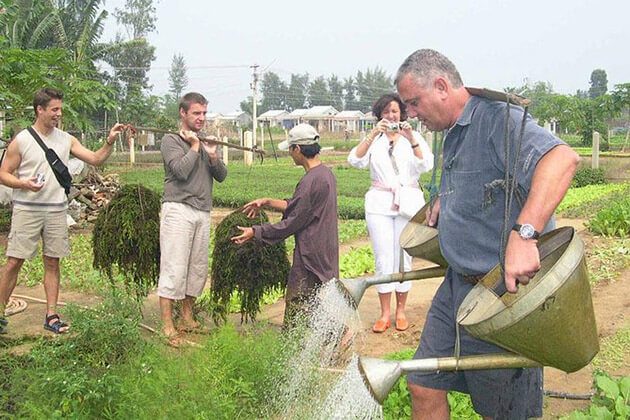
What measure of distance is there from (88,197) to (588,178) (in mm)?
14645

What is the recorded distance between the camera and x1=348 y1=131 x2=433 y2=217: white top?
5.73 meters

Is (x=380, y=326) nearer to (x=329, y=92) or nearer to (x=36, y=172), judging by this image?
(x=36, y=172)

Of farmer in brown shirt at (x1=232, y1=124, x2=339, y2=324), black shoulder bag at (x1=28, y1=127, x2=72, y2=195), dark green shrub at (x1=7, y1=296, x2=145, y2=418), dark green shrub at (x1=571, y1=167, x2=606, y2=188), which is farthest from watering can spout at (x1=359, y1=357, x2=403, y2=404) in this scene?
dark green shrub at (x1=571, y1=167, x2=606, y2=188)

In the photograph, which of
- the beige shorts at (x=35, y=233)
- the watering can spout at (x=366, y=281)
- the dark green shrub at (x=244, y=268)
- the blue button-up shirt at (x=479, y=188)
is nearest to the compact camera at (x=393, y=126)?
the dark green shrub at (x=244, y=268)

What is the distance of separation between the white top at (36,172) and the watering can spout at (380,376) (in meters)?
3.88

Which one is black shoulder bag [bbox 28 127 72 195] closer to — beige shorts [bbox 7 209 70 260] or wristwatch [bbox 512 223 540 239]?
beige shorts [bbox 7 209 70 260]

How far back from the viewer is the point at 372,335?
5.82 metres

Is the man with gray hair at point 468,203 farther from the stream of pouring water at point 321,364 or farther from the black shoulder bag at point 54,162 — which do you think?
the black shoulder bag at point 54,162

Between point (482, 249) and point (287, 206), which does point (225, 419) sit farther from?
point (287, 206)

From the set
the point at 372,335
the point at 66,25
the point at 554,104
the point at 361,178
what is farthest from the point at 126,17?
the point at 372,335

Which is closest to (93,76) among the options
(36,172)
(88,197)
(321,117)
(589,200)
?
(88,197)

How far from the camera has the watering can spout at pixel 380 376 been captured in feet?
8.09

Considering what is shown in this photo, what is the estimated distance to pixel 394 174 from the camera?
576 centimetres

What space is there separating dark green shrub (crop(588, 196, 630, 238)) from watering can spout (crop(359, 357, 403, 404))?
9.12 meters
